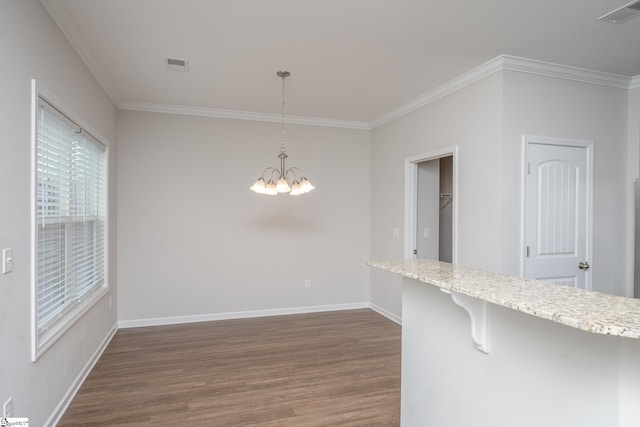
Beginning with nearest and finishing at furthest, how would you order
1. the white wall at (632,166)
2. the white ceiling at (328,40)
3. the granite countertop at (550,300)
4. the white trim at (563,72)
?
1. the granite countertop at (550,300)
2. the white ceiling at (328,40)
3. the white trim at (563,72)
4. the white wall at (632,166)

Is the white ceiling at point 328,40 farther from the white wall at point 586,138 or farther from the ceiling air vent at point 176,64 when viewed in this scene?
the white wall at point 586,138

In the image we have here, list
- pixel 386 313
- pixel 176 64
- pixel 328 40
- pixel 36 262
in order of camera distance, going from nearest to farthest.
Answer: pixel 36 262 < pixel 328 40 < pixel 176 64 < pixel 386 313

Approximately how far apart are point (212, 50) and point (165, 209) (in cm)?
232

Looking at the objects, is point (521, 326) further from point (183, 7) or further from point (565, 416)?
point (183, 7)

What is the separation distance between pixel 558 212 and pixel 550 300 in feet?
8.40

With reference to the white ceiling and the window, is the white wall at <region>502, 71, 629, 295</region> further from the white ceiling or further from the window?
the window

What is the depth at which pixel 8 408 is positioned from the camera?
1775 mm

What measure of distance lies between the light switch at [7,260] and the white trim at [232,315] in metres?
2.90

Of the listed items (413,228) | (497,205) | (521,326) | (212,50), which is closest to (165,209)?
(212,50)

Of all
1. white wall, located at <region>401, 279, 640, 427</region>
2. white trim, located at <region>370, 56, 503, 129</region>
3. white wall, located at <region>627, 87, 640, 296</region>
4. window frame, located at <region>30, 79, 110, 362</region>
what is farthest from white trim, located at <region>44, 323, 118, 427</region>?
white wall, located at <region>627, 87, 640, 296</region>

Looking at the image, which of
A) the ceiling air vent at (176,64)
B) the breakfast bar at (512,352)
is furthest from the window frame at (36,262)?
the breakfast bar at (512,352)

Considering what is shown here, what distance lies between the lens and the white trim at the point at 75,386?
7.78 ft

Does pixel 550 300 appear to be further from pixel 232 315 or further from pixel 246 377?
pixel 232 315

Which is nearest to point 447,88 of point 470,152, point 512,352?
point 470,152
